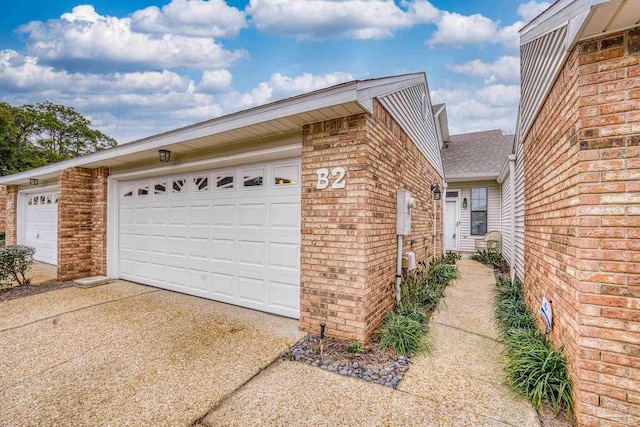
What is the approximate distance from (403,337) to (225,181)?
3751mm

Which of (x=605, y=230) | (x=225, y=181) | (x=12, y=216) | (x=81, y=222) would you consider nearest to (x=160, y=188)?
(x=225, y=181)

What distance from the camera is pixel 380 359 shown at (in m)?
3.05

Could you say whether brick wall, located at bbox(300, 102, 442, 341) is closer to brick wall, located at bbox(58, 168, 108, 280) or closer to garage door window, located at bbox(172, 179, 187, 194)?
garage door window, located at bbox(172, 179, 187, 194)

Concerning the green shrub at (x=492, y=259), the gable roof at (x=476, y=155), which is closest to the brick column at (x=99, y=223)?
the green shrub at (x=492, y=259)

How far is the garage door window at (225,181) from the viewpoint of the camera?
4972 mm

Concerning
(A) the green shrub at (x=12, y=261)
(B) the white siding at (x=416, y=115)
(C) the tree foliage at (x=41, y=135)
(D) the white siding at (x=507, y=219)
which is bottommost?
(A) the green shrub at (x=12, y=261)

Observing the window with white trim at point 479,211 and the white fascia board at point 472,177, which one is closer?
the white fascia board at point 472,177

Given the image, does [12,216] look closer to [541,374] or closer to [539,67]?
[541,374]

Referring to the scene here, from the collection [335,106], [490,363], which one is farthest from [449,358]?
[335,106]

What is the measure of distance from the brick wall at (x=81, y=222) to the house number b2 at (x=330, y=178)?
604 cm

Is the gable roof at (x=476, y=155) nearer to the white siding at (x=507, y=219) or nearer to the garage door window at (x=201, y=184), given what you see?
the white siding at (x=507, y=219)

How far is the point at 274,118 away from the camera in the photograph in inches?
139

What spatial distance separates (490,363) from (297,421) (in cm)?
215

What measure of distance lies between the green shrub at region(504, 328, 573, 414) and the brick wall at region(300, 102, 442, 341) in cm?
147
